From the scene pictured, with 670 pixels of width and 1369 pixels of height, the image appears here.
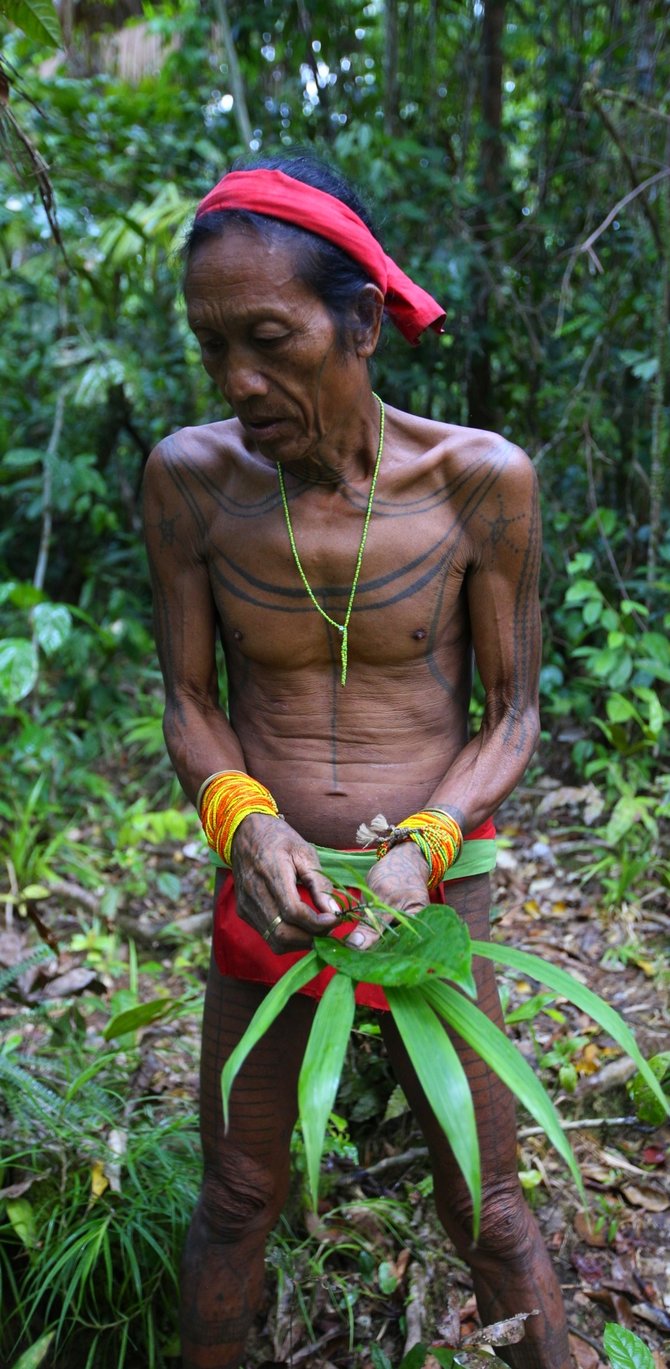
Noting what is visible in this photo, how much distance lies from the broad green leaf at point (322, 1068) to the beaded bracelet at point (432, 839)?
36cm

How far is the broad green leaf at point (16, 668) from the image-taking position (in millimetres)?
3510

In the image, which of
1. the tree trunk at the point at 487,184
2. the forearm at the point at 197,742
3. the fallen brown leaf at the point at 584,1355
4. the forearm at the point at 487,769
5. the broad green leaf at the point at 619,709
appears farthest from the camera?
the tree trunk at the point at 487,184

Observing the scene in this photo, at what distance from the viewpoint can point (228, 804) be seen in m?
1.73

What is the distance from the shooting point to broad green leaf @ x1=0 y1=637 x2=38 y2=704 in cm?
351

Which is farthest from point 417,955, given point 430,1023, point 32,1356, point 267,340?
point 32,1356

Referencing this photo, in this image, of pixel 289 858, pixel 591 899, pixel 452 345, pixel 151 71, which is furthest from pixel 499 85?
pixel 289 858

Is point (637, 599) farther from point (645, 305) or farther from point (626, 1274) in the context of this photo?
point (626, 1274)

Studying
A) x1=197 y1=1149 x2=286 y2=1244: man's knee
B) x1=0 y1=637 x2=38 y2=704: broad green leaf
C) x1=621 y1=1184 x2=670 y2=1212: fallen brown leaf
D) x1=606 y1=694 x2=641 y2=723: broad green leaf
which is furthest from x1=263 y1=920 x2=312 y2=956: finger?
x1=606 y1=694 x2=641 y2=723: broad green leaf

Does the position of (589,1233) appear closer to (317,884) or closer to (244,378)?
(317,884)

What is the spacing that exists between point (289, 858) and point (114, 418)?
14.6 ft

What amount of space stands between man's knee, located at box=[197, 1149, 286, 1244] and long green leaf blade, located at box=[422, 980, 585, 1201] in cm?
70

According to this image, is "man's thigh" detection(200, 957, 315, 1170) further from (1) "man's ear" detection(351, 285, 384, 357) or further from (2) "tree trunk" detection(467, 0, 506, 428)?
(2) "tree trunk" detection(467, 0, 506, 428)

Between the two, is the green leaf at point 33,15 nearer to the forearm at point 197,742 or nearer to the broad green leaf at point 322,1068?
the forearm at point 197,742

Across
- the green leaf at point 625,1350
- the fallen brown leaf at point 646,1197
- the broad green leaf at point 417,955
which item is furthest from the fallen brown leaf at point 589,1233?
the broad green leaf at point 417,955
